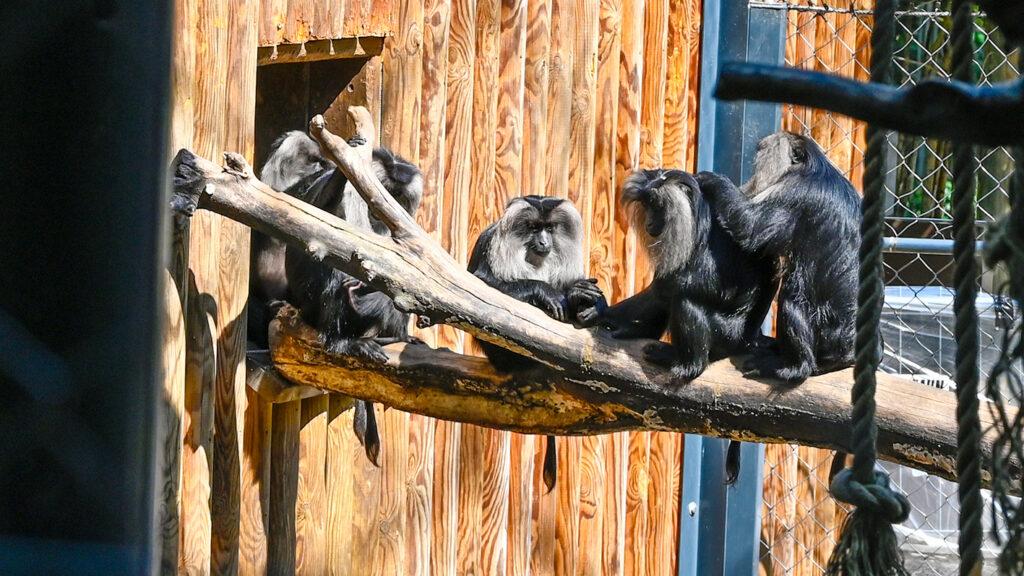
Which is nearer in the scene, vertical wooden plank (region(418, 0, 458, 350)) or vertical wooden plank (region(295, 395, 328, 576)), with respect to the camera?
vertical wooden plank (region(295, 395, 328, 576))

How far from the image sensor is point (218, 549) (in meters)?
4.00

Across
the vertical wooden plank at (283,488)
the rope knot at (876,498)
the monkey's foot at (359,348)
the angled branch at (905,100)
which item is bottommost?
the vertical wooden plank at (283,488)

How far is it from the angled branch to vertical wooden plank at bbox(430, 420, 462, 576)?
4400 mm

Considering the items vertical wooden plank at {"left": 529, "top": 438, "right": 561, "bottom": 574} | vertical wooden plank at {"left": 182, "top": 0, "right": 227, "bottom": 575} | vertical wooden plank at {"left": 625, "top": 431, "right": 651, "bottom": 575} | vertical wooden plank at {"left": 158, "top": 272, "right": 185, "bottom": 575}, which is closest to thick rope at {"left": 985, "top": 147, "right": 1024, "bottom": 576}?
vertical wooden plank at {"left": 158, "top": 272, "right": 185, "bottom": 575}

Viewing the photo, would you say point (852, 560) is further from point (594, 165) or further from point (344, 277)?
point (594, 165)

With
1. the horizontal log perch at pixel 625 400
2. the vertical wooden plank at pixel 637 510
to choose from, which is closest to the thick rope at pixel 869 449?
the horizontal log perch at pixel 625 400

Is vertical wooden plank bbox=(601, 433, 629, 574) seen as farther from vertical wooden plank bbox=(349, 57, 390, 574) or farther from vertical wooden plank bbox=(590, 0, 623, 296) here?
vertical wooden plank bbox=(349, 57, 390, 574)

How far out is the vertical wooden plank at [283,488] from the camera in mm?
4398

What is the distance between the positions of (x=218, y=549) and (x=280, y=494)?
44cm

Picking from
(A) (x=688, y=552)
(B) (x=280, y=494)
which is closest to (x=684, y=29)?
(A) (x=688, y=552)

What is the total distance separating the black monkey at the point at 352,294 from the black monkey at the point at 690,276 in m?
0.91

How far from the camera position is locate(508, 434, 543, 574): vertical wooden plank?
18.1ft

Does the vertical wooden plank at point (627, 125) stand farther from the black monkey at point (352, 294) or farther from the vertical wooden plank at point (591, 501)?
the black monkey at point (352, 294)

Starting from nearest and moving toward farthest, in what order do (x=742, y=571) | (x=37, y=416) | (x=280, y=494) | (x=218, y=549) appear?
(x=37, y=416)
(x=218, y=549)
(x=280, y=494)
(x=742, y=571)
